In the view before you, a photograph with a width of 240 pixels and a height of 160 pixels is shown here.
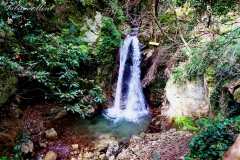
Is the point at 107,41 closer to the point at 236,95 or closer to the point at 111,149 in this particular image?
the point at 111,149

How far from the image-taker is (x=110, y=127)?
24.0 ft

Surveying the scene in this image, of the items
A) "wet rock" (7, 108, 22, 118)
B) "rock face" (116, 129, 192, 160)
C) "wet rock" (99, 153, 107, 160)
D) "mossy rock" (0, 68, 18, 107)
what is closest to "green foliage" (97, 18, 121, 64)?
"wet rock" (7, 108, 22, 118)

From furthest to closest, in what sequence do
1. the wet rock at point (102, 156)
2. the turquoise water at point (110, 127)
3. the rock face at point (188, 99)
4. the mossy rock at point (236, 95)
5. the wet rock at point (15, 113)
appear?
the turquoise water at point (110, 127) < the rock face at point (188, 99) < the wet rock at point (15, 113) < the wet rock at point (102, 156) < the mossy rock at point (236, 95)

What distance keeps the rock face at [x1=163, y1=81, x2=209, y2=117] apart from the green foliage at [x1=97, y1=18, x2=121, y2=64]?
12.4 feet

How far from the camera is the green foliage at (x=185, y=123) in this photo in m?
5.58

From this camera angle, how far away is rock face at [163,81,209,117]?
5.95 metres

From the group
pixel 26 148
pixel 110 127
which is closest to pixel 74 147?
pixel 26 148

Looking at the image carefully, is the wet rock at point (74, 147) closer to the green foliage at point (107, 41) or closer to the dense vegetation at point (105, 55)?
the dense vegetation at point (105, 55)

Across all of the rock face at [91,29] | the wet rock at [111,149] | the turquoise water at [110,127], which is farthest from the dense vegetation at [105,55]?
the wet rock at [111,149]

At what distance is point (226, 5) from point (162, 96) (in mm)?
6020

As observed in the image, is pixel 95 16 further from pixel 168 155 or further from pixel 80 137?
pixel 168 155

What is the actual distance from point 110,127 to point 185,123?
314 centimetres

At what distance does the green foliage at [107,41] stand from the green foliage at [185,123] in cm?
480

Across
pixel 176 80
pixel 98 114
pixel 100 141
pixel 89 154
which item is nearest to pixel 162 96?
pixel 176 80
